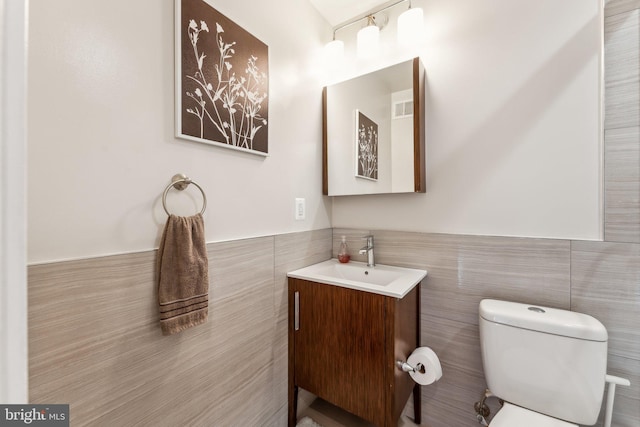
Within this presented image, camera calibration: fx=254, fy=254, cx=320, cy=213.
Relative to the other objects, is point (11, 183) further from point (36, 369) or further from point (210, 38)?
point (210, 38)

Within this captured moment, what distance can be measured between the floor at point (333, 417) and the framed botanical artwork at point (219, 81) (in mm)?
1495

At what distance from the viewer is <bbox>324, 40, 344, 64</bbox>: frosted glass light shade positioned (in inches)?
64.1

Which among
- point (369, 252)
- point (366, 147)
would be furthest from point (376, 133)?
point (369, 252)

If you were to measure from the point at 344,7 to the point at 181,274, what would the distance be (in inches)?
69.9

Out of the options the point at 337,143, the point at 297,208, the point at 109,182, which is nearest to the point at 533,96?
the point at 337,143

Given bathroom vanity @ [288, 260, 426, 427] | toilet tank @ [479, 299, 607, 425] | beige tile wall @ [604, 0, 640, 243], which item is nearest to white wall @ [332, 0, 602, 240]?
beige tile wall @ [604, 0, 640, 243]

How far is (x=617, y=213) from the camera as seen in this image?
1001mm

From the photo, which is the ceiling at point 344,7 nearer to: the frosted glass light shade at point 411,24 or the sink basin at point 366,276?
the frosted glass light shade at point 411,24

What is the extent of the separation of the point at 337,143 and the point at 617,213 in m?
1.32

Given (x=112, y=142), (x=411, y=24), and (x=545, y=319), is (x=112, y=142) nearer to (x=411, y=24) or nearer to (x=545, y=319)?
(x=411, y=24)

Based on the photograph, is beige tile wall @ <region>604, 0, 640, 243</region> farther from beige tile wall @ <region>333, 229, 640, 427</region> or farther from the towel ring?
the towel ring

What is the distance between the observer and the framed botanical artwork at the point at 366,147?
1.55 metres

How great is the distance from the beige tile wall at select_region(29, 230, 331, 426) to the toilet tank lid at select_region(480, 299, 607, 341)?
0.98m

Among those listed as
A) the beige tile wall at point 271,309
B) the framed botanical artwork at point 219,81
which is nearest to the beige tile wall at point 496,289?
the beige tile wall at point 271,309
